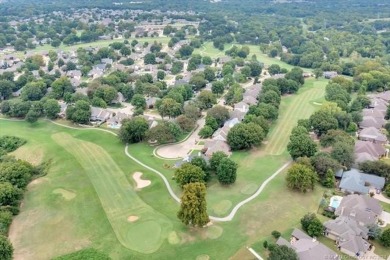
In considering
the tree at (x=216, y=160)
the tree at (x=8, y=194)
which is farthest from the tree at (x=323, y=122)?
the tree at (x=8, y=194)

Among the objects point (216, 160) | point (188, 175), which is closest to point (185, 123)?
point (216, 160)

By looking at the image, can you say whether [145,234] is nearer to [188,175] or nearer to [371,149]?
[188,175]

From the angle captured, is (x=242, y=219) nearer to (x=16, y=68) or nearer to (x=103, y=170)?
(x=103, y=170)

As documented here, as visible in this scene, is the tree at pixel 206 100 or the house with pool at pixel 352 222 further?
the tree at pixel 206 100

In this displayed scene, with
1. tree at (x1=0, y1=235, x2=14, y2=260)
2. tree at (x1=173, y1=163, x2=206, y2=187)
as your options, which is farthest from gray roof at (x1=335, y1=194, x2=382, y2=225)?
tree at (x1=0, y1=235, x2=14, y2=260)

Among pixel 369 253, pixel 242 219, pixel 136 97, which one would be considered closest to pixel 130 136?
pixel 136 97

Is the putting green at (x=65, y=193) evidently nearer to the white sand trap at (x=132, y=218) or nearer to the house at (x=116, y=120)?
the white sand trap at (x=132, y=218)
